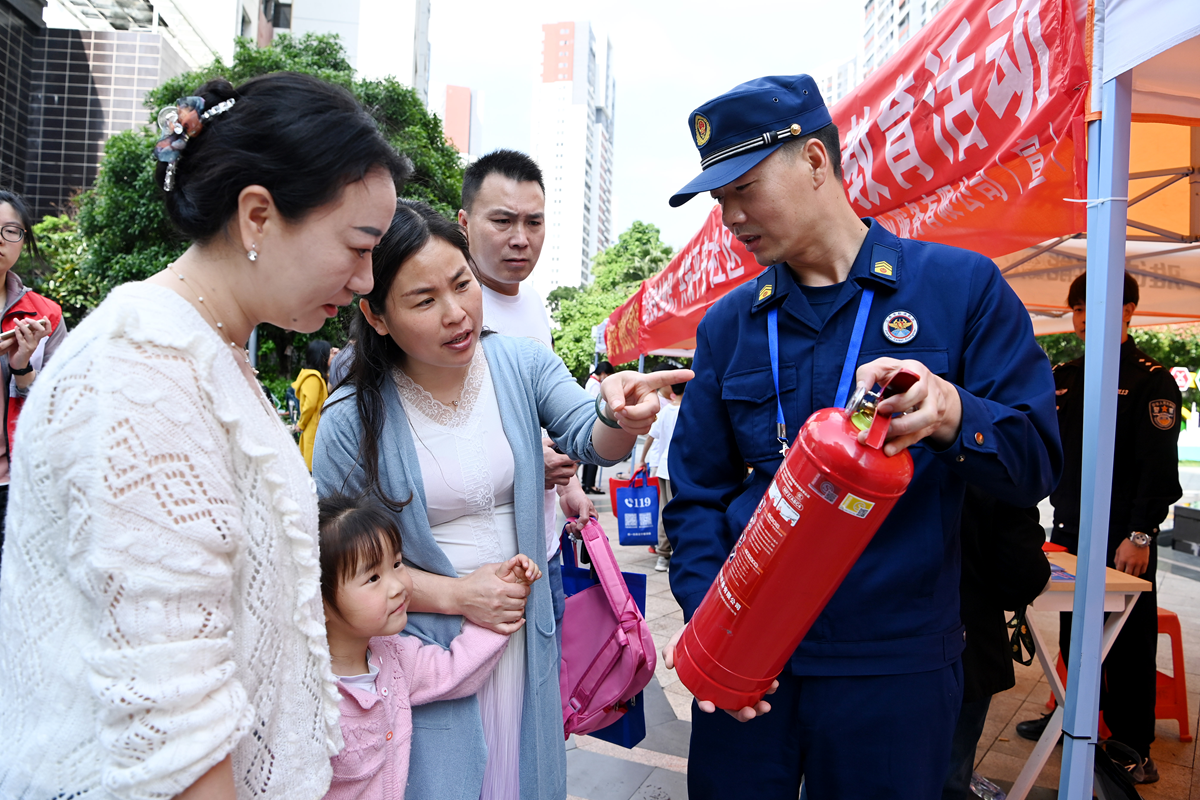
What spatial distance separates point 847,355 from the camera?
1.50 meters

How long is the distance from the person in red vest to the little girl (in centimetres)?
209

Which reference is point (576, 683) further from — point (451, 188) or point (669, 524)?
point (451, 188)

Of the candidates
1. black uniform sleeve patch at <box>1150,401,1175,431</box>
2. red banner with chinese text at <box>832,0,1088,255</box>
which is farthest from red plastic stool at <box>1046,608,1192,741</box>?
red banner with chinese text at <box>832,0,1088,255</box>

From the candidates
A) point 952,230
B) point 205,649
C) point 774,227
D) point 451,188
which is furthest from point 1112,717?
point 451,188

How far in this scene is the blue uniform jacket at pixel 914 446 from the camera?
4.47ft

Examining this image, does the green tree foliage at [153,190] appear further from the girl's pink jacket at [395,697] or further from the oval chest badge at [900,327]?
the oval chest badge at [900,327]

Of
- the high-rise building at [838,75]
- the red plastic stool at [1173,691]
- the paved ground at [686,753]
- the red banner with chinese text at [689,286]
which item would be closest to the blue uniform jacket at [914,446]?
the red banner with chinese text at [689,286]

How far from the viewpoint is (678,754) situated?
329 cm

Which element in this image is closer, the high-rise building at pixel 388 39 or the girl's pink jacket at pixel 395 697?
the girl's pink jacket at pixel 395 697

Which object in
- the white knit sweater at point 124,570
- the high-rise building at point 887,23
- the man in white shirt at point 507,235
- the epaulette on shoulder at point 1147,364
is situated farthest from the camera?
the high-rise building at point 887,23

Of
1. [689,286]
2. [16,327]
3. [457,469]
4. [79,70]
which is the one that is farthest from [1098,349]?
[79,70]

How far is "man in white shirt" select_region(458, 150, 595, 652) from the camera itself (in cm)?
262

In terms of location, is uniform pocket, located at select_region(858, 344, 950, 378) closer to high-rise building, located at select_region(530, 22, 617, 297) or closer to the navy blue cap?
the navy blue cap

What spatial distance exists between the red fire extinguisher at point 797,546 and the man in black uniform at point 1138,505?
2502 millimetres
